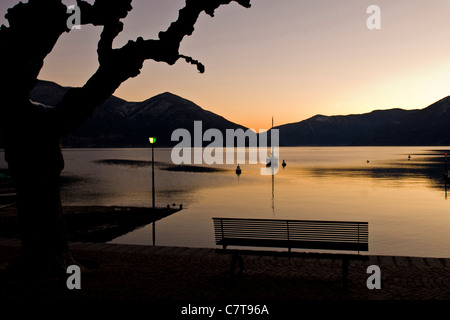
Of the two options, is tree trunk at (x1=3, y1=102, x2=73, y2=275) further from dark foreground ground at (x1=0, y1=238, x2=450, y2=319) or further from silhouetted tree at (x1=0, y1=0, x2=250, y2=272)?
dark foreground ground at (x1=0, y1=238, x2=450, y2=319)

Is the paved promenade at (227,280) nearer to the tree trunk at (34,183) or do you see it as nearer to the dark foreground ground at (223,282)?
the dark foreground ground at (223,282)

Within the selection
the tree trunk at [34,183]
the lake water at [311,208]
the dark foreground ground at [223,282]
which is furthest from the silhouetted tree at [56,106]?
the lake water at [311,208]

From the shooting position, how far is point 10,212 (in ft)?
92.6

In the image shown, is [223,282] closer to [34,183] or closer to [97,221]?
[34,183]

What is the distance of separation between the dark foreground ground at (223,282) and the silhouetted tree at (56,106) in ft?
3.25

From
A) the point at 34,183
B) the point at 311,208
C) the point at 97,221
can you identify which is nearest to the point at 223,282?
the point at 34,183

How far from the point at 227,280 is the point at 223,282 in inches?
6.3

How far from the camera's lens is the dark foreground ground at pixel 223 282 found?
7930mm

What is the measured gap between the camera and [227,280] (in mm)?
9109

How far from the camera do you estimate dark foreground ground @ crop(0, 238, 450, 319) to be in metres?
7.93
